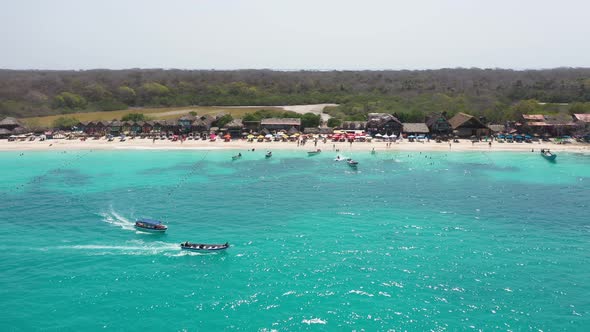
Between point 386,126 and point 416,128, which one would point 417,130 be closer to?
point 416,128

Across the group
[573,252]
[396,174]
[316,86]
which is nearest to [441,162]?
[396,174]

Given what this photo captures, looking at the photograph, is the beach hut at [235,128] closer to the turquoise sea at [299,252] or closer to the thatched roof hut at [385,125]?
the thatched roof hut at [385,125]

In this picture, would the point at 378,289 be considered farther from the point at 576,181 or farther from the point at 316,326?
the point at 576,181

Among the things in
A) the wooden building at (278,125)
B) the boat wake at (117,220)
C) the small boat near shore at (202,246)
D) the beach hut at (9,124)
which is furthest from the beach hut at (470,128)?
the beach hut at (9,124)

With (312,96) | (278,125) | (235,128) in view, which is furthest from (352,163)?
(312,96)

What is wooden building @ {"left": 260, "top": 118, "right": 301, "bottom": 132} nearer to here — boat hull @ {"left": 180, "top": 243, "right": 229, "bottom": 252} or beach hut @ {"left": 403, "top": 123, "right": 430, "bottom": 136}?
beach hut @ {"left": 403, "top": 123, "right": 430, "bottom": 136}
